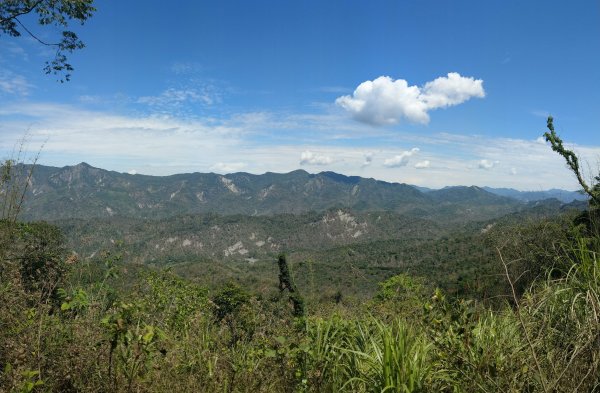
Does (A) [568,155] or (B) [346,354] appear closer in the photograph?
(B) [346,354]

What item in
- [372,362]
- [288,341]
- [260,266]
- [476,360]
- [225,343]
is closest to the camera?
[476,360]

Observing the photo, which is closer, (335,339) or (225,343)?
(335,339)

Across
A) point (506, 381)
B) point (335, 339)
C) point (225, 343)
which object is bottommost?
point (225, 343)

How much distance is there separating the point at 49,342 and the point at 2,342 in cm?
34

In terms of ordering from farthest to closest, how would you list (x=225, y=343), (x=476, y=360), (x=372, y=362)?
1. (x=225, y=343)
2. (x=372, y=362)
3. (x=476, y=360)

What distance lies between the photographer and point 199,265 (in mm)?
158125

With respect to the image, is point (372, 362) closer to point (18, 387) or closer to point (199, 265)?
point (18, 387)

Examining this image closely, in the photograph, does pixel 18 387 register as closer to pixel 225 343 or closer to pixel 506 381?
pixel 225 343

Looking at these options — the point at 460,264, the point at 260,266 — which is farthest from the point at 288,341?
the point at 260,266

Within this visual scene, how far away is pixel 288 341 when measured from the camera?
340cm

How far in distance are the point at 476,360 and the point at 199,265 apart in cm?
16430

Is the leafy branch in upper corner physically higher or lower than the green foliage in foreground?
higher

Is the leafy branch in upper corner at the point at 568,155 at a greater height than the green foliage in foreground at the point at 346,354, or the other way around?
the leafy branch in upper corner at the point at 568,155

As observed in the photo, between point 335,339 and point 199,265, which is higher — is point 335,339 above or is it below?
above
